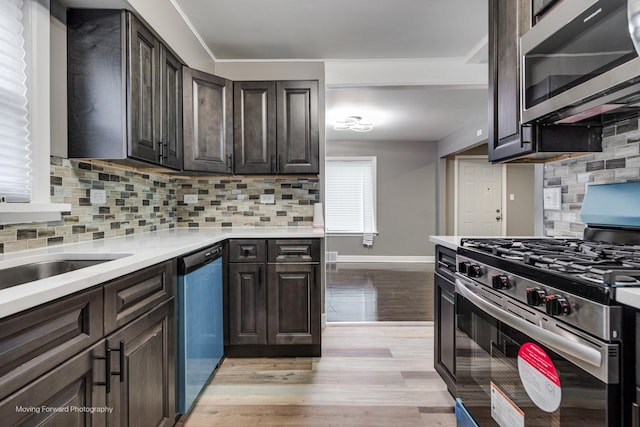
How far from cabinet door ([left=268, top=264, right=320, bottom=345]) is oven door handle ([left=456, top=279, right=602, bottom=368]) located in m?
1.33

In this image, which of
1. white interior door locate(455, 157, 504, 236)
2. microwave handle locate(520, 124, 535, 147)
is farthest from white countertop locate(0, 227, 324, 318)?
white interior door locate(455, 157, 504, 236)

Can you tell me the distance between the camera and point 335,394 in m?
2.07

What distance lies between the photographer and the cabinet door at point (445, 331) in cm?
184

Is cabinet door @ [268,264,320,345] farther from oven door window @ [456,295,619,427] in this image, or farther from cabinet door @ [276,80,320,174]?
oven door window @ [456,295,619,427]

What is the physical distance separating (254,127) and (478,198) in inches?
213

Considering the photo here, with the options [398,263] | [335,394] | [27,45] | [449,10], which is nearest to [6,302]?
[27,45]

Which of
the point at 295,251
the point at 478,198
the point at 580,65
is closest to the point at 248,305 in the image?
the point at 295,251

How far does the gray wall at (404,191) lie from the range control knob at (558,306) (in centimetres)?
606

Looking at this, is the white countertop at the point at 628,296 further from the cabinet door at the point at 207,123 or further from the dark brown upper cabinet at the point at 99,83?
the cabinet door at the point at 207,123

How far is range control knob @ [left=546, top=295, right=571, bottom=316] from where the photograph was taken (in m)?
0.92

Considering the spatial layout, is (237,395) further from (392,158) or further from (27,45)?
(392,158)

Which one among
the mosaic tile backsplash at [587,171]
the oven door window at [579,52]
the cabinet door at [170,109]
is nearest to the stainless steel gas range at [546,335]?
the mosaic tile backsplash at [587,171]

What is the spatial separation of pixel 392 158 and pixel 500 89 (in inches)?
205

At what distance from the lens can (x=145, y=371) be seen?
4.48 feet
